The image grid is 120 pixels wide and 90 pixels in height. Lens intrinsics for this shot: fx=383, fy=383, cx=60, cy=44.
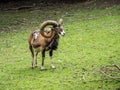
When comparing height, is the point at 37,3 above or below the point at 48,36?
above

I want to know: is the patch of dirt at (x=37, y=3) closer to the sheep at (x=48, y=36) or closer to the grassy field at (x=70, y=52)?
the grassy field at (x=70, y=52)

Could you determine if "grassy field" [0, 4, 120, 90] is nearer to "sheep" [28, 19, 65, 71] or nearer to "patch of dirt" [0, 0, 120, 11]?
"sheep" [28, 19, 65, 71]

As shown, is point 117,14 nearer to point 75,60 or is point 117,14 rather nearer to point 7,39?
point 7,39

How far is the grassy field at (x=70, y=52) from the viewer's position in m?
9.70

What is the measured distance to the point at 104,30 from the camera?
53.1 ft

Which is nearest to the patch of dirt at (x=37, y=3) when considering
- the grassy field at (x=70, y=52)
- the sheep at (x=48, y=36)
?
the grassy field at (x=70, y=52)

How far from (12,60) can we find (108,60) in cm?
318

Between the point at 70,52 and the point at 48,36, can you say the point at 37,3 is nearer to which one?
the point at 70,52

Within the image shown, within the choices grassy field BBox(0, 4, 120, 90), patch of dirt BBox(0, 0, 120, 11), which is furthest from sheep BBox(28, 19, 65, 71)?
patch of dirt BBox(0, 0, 120, 11)

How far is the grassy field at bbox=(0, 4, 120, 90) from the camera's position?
9695 millimetres

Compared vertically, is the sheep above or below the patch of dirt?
below

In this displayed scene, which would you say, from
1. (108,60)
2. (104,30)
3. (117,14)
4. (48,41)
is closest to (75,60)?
(108,60)

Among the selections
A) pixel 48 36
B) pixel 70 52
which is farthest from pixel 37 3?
pixel 48 36

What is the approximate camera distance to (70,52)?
43.1ft
